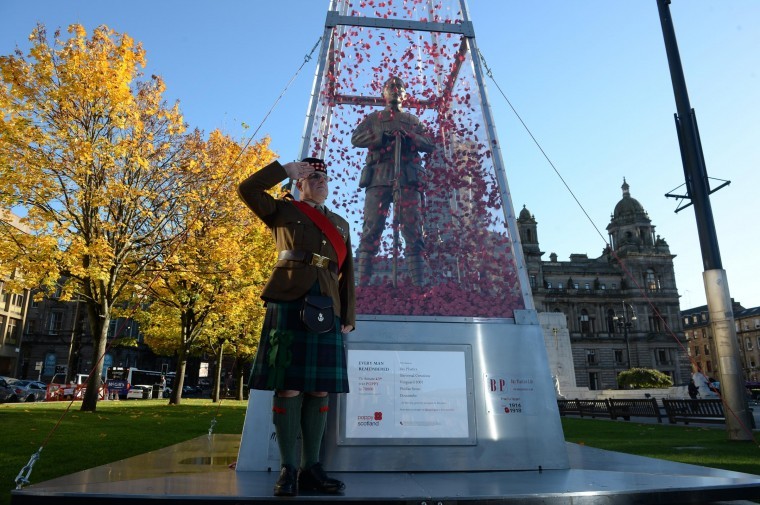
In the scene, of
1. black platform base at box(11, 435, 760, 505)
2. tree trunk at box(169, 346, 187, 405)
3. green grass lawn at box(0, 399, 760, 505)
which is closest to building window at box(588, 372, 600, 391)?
tree trunk at box(169, 346, 187, 405)

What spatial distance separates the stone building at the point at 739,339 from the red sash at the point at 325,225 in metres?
95.3

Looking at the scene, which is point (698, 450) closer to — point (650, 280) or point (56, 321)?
point (56, 321)

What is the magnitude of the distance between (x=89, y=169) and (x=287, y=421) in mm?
13880

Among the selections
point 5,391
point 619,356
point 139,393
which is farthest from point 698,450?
point 619,356

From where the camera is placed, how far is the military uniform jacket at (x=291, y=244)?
358cm

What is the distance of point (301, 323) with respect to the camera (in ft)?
11.6

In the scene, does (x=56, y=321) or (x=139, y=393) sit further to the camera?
(x=56, y=321)

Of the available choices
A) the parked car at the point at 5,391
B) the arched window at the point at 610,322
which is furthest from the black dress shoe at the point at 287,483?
the arched window at the point at 610,322

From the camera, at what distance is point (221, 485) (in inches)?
132

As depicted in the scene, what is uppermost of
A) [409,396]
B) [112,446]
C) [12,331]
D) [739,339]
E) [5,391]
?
[739,339]

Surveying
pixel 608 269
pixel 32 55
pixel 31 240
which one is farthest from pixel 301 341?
pixel 608 269

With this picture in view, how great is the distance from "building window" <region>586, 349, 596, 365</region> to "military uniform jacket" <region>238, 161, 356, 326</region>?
78.1 meters

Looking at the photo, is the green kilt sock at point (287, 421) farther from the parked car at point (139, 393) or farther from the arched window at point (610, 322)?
the arched window at point (610, 322)

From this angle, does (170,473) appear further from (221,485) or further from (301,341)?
(301,341)
